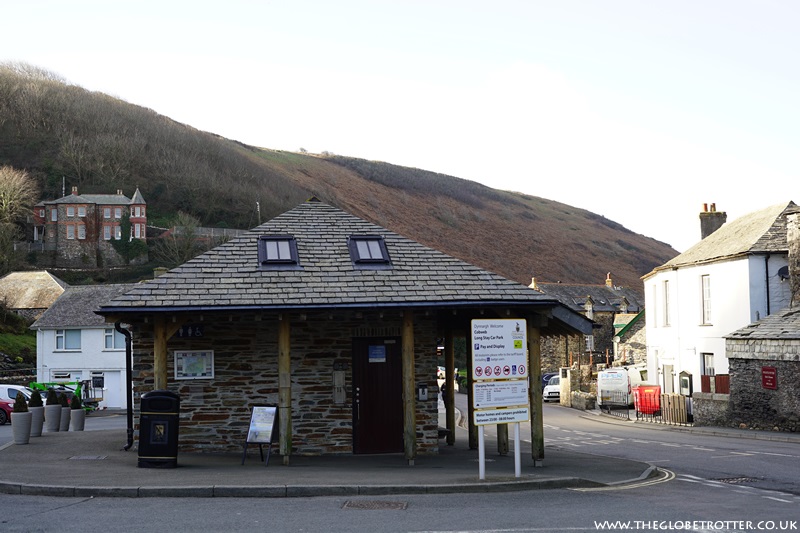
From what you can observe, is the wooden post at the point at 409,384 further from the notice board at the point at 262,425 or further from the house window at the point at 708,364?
the house window at the point at 708,364

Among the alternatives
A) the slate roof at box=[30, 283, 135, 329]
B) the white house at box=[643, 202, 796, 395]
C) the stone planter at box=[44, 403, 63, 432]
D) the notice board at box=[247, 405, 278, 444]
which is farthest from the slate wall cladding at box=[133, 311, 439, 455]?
the slate roof at box=[30, 283, 135, 329]

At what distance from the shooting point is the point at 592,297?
214ft

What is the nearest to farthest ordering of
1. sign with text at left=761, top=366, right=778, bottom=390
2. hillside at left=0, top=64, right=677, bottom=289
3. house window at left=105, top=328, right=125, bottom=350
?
sign with text at left=761, top=366, right=778, bottom=390 → house window at left=105, top=328, right=125, bottom=350 → hillside at left=0, top=64, right=677, bottom=289

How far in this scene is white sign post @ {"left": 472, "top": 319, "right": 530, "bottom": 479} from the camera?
14.2 meters

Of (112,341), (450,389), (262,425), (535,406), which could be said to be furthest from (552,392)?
(262,425)

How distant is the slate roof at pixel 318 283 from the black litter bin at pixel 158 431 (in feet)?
5.23

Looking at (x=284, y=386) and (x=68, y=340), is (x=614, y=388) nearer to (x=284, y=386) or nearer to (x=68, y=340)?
(x=284, y=386)

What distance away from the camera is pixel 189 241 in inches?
3952

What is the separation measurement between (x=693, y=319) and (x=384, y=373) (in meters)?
22.6

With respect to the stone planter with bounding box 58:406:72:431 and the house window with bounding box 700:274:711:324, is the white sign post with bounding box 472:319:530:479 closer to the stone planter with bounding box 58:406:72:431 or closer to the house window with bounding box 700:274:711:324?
the stone planter with bounding box 58:406:72:431

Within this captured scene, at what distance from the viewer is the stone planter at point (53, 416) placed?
→ 2455 centimetres

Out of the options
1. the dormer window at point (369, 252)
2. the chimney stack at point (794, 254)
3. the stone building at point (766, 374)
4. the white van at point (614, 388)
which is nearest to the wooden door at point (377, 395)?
the dormer window at point (369, 252)

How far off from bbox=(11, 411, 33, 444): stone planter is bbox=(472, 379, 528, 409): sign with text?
37.2ft

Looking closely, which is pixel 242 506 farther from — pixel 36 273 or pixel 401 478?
pixel 36 273
